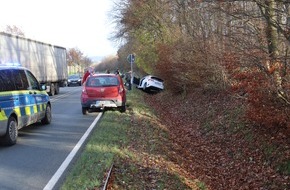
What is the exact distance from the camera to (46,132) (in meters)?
12.0

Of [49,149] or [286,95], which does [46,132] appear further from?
[286,95]

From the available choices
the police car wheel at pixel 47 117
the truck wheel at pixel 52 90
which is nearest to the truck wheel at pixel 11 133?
the police car wheel at pixel 47 117

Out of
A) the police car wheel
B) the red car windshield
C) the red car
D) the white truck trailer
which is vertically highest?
the white truck trailer

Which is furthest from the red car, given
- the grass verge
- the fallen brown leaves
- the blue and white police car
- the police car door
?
the grass verge

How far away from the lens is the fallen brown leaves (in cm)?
818

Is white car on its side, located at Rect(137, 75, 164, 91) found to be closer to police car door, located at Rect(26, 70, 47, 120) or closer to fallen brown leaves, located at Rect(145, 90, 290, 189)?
fallen brown leaves, located at Rect(145, 90, 290, 189)

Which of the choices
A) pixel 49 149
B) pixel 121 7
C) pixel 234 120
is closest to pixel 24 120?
pixel 49 149

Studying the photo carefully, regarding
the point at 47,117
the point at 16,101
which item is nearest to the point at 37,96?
the point at 47,117

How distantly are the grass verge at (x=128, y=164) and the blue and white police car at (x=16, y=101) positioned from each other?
6.63ft

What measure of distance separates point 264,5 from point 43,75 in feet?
73.9

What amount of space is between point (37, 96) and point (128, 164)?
5.68 metres

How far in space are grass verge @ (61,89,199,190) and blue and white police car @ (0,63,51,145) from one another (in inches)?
79.6

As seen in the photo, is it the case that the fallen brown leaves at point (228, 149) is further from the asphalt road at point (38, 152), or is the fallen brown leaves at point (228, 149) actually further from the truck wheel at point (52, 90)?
the truck wheel at point (52, 90)

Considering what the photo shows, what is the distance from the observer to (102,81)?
52.9 feet
